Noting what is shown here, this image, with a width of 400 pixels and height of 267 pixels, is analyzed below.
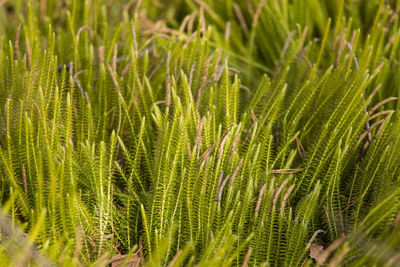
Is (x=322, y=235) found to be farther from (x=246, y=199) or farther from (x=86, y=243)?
(x=86, y=243)

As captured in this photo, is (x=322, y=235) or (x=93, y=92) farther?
(x=93, y=92)

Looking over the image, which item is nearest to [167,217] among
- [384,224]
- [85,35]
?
[384,224]

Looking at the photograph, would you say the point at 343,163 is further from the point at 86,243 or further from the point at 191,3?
the point at 191,3

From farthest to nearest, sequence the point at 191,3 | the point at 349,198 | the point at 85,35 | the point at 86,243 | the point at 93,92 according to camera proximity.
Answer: the point at 191,3 → the point at 85,35 → the point at 93,92 → the point at 349,198 → the point at 86,243

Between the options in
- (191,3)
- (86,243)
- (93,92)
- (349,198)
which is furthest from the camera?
(191,3)

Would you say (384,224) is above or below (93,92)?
below

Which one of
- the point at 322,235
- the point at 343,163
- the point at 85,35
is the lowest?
the point at 322,235

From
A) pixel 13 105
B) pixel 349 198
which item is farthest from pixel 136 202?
pixel 349 198
